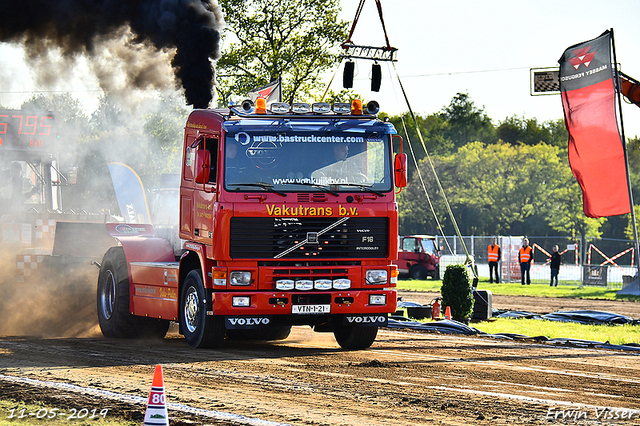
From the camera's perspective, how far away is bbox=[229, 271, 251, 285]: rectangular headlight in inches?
429

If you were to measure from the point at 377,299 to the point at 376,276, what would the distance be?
324 millimetres

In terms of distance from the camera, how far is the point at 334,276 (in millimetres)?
11219

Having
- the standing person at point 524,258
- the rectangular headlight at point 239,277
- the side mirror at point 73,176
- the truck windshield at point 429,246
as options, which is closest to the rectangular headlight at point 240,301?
the rectangular headlight at point 239,277

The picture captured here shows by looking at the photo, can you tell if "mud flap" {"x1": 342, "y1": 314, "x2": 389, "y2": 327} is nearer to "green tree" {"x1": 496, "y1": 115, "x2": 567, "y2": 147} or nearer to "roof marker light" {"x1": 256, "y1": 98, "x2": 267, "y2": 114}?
"roof marker light" {"x1": 256, "y1": 98, "x2": 267, "y2": 114}

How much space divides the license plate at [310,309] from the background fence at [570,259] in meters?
22.8

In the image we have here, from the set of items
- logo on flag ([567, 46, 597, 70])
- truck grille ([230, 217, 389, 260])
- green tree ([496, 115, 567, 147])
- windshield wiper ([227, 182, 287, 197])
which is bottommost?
truck grille ([230, 217, 389, 260])

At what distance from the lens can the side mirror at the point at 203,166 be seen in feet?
36.4

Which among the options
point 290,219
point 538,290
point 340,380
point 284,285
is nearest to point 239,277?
point 284,285

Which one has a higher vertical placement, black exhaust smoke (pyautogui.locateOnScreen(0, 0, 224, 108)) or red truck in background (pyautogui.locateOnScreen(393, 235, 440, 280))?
black exhaust smoke (pyautogui.locateOnScreen(0, 0, 224, 108))

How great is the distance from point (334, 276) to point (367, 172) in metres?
1.50

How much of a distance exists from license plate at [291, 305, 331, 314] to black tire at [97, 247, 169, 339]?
11.6ft

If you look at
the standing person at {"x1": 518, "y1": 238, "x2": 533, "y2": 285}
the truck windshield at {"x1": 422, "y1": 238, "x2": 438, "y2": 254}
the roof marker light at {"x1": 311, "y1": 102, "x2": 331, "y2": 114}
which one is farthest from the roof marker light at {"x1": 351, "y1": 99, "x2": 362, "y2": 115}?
the truck windshield at {"x1": 422, "y1": 238, "x2": 438, "y2": 254}

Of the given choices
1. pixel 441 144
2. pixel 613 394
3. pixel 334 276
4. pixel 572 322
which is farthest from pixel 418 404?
pixel 441 144

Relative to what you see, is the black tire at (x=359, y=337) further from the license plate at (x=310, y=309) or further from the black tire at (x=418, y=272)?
the black tire at (x=418, y=272)
